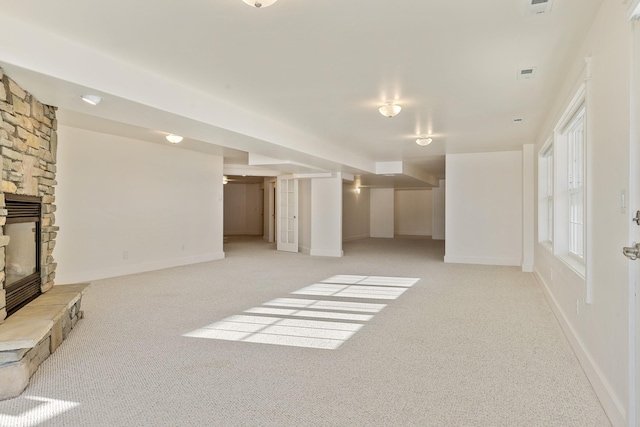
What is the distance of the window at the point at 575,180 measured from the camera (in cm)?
401

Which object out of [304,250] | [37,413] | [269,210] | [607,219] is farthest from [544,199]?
[269,210]

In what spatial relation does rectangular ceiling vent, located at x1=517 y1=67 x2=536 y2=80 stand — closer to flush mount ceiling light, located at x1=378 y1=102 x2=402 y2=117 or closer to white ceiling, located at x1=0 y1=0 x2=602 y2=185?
white ceiling, located at x1=0 y1=0 x2=602 y2=185

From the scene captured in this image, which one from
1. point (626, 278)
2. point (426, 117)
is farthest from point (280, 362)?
point (426, 117)

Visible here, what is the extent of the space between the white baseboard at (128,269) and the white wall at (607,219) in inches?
253

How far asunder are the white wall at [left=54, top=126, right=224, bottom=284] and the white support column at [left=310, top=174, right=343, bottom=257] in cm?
229

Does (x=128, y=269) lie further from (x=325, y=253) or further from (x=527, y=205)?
(x=527, y=205)

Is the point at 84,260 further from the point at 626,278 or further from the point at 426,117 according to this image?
the point at 626,278

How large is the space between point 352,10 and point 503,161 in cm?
649

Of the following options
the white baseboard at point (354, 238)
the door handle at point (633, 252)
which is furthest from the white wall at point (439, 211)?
the door handle at point (633, 252)

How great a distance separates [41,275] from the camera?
12.4ft

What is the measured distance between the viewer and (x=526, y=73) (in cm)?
365

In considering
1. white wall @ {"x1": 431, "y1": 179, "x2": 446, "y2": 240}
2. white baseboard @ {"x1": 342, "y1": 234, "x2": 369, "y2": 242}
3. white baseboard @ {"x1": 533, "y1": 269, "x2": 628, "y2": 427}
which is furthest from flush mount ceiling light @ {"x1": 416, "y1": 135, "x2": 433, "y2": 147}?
white wall @ {"x1": 431, "y1": 179, "x2": 446, "y2": 240}

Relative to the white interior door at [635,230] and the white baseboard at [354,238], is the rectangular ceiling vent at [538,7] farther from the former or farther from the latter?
the white baseboard at [354,238]

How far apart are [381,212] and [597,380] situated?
12957mm
